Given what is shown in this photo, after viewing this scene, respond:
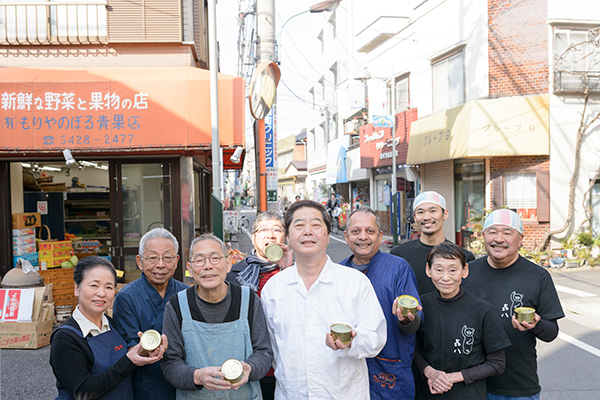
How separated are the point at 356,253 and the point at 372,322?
0.73 metres

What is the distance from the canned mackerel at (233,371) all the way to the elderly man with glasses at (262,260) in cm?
101

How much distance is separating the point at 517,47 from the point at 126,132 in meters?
11.5

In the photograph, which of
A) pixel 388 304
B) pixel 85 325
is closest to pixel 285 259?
pixel 388 304

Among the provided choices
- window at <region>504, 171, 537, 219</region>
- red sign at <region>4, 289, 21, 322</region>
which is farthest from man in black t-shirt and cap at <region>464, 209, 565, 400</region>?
window at <region>504, 171, 537, 219</region>

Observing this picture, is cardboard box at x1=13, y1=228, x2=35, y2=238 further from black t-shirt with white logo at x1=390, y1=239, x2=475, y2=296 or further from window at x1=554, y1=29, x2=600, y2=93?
window at x1=554, y1=29, x2=600, y2=93

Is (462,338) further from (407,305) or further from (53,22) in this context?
(53,22)

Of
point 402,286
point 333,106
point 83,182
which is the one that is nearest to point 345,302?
point 402,286

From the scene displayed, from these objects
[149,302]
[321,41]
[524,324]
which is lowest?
[524,324]

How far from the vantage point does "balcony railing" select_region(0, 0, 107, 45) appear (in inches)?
326

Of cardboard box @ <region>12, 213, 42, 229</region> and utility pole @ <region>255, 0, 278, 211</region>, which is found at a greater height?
utility pole @ <region>255, 0, 278, 211</region>

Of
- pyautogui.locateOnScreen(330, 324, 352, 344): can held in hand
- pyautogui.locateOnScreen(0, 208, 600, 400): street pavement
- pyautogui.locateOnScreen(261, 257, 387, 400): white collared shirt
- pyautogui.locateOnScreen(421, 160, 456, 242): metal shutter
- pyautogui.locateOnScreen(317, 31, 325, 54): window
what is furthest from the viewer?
pyautogui.locateOnScreen(317, 31, 325, 54): window

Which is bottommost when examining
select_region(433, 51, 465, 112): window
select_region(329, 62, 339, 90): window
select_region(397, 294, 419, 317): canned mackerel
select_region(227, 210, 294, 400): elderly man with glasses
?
select_region(397, 294, 419, 317): canned mackerel

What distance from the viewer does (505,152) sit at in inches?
504

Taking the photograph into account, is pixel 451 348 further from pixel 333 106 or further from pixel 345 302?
pixel 333 106
